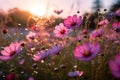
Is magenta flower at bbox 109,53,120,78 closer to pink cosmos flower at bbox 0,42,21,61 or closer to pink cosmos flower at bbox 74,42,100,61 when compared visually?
pink cosmos flower at bbox 74,42,100,61

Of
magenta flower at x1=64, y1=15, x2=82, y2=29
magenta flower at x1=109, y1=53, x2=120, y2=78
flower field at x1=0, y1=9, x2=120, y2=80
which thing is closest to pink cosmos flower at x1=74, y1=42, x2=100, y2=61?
flower field at x1=0, y1=9, x2=120, y2=80

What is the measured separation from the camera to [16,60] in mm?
3881

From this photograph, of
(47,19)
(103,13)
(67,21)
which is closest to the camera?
(67,21)

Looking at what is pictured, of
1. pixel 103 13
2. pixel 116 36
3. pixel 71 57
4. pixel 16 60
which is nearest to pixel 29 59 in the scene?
pixel 16 60

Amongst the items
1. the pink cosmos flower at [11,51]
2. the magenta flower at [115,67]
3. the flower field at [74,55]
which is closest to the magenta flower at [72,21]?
the flower field at [74,55]


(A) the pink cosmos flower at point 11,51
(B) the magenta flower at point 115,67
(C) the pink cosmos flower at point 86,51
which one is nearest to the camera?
(B) the magenta flower at point 115,67

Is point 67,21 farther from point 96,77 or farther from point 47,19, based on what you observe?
point 47,19

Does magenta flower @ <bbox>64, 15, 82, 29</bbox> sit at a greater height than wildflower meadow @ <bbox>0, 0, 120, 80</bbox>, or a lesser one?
greater

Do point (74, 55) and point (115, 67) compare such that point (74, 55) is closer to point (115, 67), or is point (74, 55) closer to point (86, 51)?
point (86, 51)

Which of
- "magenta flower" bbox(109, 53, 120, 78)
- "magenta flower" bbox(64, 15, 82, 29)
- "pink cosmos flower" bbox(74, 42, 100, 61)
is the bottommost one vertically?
"magenta flower" bbox(109, 53, 120, 78)

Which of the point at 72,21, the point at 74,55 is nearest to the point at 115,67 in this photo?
the point at 74,55

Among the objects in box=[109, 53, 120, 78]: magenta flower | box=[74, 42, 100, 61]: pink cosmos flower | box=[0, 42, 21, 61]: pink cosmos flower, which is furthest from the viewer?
box=[0, 42, 21, 61]: pink cosmos flower

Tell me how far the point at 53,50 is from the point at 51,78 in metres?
0.80

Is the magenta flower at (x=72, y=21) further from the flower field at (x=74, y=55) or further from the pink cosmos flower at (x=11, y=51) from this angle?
the pink cosmos flower at (x=11, y=51)
